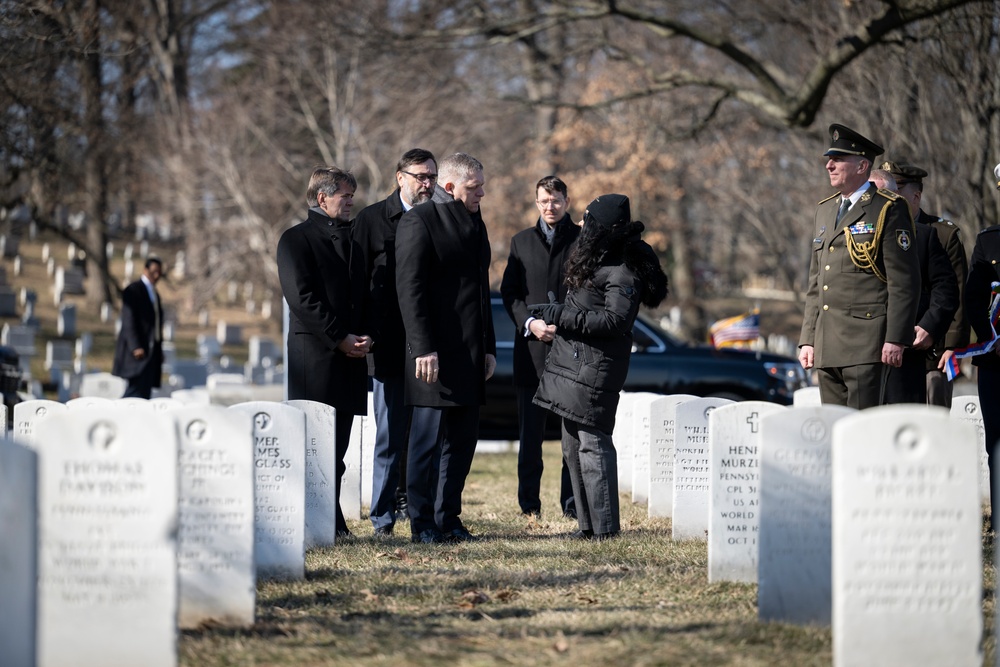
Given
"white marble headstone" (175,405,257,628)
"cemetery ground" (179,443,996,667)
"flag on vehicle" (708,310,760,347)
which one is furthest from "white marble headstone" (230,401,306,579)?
"flag on vehicle" (708,310,760,347)

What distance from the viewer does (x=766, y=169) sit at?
25953 mm

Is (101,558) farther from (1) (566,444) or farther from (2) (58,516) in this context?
(1) (566,444)

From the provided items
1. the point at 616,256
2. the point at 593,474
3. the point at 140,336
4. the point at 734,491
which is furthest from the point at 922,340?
the point at 140,336

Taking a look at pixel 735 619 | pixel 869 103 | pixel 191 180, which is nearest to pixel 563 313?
pixel 735 619

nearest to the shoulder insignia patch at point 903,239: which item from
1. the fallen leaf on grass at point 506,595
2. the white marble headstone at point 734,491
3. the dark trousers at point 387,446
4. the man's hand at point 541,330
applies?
the white marble headstone at point 734,491

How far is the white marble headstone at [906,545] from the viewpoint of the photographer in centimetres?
419

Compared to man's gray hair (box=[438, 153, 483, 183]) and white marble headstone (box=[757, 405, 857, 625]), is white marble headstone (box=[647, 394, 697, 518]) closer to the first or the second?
man's gray hair (box=[438, 153, 483, 183])

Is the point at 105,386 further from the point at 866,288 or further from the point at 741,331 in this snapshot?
the point at 741,331

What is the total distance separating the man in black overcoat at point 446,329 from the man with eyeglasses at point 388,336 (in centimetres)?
38

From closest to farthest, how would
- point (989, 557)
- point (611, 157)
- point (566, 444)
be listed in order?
point (989, 557)
point (566, 444)
point (611, 157)

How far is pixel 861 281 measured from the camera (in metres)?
6.38

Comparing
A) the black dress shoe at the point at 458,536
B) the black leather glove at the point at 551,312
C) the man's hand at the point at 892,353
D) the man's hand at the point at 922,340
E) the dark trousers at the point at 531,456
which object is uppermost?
the black leather glove at the point at 551,312

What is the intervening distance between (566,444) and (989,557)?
231 cm

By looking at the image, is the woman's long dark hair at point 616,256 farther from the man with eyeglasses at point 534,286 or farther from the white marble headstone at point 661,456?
the white marble headstone at point 661,456
